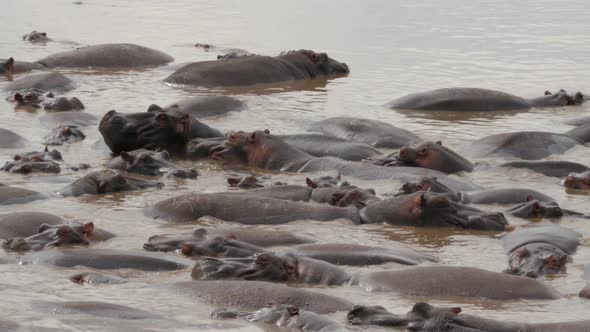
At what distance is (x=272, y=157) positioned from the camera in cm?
1030

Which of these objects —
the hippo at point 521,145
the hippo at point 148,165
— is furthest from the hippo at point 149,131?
the hippo at point 521,145

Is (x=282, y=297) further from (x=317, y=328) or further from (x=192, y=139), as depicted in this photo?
(x=192, y=139)

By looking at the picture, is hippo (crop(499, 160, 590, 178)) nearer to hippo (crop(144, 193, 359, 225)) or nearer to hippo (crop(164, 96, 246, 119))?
hippo (crop(144, 193, 359, 225))

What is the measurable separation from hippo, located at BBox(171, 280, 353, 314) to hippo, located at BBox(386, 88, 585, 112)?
6912 mm

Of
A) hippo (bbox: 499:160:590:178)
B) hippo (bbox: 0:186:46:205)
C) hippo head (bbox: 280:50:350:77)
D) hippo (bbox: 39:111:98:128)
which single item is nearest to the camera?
hippo (bbox: 0:186:46:205)

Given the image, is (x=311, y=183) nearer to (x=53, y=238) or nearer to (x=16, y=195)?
(x=16, y=195)

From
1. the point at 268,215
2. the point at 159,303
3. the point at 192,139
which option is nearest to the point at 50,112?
the point at 192,139

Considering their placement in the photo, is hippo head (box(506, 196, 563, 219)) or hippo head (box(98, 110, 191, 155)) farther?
hippo head (box(98, 110, 191, 155))

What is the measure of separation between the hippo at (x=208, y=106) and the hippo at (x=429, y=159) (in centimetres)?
273

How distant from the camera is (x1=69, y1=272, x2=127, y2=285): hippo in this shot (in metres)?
6.58

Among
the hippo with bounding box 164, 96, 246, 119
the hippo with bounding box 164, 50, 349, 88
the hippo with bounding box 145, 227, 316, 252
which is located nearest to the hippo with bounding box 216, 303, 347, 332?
the hippo with bounding box 145, 227, 316, 252

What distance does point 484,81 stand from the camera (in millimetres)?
15148

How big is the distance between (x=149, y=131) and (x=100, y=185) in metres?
1.66

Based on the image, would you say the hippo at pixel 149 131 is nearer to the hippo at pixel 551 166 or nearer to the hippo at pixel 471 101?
the hippo at pixel 551 166
